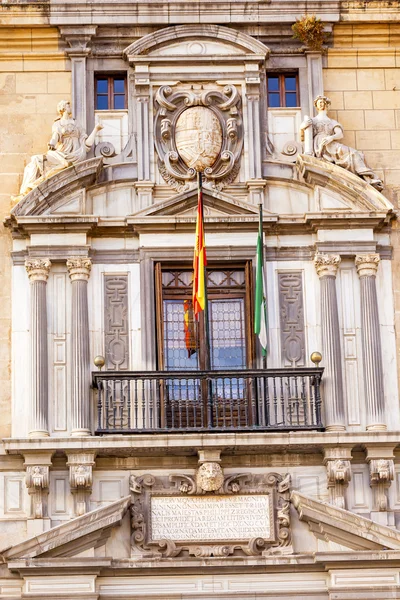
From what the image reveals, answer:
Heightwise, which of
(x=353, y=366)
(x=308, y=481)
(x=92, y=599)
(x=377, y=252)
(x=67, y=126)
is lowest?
(x=92, y=599)

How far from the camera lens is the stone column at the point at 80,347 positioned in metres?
21.9

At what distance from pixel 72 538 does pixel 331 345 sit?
12.6 feet

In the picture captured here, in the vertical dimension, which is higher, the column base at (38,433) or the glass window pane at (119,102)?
the glass window pane at (119,102)

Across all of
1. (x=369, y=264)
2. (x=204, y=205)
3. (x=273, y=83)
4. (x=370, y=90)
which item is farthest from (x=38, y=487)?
(x=370, y=90)

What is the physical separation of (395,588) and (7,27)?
27.5ft

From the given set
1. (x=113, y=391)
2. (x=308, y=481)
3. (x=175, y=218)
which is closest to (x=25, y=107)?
(x=175, y=218)

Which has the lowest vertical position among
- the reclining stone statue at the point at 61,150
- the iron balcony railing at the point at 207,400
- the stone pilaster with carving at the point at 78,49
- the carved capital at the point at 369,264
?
the iron balcony railing at the point at 207,400

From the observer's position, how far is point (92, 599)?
21.1m

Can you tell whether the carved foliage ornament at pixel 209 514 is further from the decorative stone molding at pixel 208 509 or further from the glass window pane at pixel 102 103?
the glass window pane at pixel 102 103

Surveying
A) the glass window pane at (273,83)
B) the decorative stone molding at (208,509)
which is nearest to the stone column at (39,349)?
the decorative stone molding at (208,509)

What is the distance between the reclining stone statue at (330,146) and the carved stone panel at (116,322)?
2.84 meters

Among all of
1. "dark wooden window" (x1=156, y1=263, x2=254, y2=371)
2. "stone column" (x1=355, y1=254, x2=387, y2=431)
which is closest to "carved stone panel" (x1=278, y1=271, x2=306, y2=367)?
"dark wooden window" (x1=156, y1=263, x2=254, y2=371)

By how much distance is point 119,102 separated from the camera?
77.5ft

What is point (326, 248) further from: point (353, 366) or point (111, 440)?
point (111, 440)
